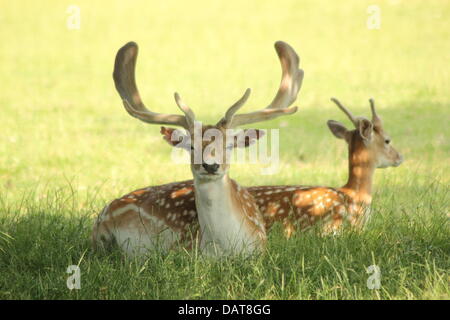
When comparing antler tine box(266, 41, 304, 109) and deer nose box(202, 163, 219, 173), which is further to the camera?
antler tine box(266, 41, 304, 109)

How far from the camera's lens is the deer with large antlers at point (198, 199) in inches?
190

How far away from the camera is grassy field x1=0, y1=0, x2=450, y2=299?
15.6 ft

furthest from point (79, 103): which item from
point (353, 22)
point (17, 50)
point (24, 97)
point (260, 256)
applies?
point (260, 256)

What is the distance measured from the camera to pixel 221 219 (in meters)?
4.95

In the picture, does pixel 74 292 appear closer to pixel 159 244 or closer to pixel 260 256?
pixel 159 244

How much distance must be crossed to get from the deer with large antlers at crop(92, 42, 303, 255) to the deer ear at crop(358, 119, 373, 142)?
2.43 feet

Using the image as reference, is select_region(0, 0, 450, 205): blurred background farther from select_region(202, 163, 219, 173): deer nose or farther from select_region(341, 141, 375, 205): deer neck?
select_region(202, 163, 219, 173): deer nose

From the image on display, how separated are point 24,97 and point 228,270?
9.28 metres

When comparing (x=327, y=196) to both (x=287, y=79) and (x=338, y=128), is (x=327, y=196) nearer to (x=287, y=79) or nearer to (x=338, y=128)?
(x=338, y=128)

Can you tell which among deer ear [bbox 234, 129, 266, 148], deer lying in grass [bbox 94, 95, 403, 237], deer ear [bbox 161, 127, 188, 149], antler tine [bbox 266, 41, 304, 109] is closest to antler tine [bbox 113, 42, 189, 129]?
deer ear [bbox 161, 127, 188, 149]

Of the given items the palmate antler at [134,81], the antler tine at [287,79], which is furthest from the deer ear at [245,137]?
the antler tine at [287,79]

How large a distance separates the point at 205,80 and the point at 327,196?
8747mm

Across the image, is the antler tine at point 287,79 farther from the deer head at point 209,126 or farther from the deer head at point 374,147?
the deer head at point 374,147

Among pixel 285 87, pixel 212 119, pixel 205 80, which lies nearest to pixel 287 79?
pixel 285 87
